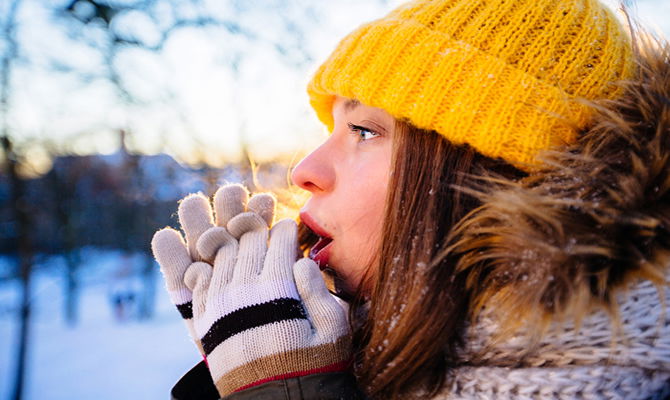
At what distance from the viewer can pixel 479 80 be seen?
1.07 meters

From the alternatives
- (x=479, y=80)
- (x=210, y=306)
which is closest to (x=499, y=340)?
(x=479, y=80)

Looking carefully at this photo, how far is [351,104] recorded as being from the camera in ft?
4.13

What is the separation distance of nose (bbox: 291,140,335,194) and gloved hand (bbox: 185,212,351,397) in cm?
18

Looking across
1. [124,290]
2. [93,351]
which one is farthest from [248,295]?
[124,290]

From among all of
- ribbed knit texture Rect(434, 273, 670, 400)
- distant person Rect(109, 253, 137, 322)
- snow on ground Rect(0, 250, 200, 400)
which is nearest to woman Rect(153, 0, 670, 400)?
ribbed knit texture Rect(434, 273, 670, 400)

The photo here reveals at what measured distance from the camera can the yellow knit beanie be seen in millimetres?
1050

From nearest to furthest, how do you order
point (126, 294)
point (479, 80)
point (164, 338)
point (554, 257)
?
1. point (554, 257)
2. point (479, 80)
3. point (164, 338)
4. point (126, 294)

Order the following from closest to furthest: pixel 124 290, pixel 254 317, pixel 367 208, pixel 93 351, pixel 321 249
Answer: pixel 254 317
pixel 367 208
pixel 321 249
pixel 93 351
pixel 124 290

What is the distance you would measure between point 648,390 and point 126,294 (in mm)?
14870

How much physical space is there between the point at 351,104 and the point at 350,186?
0.26 metres

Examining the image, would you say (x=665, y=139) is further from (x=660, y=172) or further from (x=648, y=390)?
(x=648, y=390)

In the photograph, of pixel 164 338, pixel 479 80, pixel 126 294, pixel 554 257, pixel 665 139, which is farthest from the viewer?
pixel 126 294

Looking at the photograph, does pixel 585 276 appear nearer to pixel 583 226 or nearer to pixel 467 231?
pixel 583 226

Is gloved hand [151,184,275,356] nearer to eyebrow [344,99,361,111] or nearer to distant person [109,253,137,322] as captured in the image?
eyebrow [344,99,361,111]
